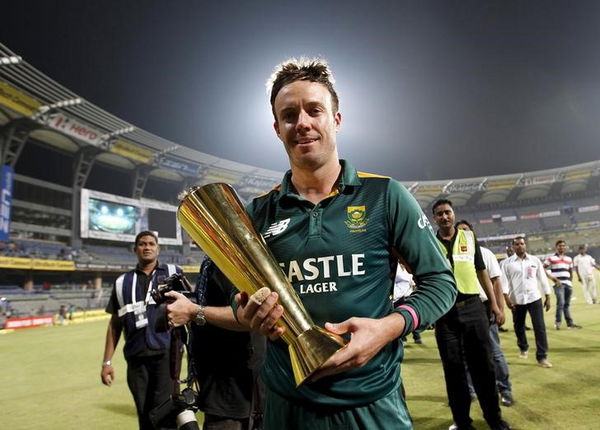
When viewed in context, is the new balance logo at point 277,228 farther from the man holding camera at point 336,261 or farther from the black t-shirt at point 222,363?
the black t-shirt at point 222,363

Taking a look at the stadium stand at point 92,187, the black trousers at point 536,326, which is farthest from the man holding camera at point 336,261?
the stadium stand at point 92,187

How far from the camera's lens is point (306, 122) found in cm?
117

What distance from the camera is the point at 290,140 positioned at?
3.94 feet

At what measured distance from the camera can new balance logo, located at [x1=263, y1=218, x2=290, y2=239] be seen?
47.4 inches

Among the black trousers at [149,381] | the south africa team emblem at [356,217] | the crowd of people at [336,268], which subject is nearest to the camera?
the crowd of people at [336,268]

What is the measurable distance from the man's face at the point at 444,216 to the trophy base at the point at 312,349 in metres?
3.44

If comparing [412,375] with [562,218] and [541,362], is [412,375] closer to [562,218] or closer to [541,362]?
[541,362]

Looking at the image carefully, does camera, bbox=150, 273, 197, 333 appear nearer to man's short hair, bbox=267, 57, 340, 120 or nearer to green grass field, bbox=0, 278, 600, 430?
man's short hair, bbox=267, 57, 340, 120

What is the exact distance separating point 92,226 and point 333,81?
3517 centimetres

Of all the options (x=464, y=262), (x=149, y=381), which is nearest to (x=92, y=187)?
(x=149, y=381)

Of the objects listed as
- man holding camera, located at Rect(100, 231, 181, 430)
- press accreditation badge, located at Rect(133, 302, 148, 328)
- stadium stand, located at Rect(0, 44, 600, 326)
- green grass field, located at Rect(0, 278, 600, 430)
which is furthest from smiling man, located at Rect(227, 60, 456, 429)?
stadium stand, located at Rect(0, 44, 600, 326)

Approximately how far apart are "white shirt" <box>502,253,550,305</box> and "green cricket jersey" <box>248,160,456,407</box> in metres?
5.83

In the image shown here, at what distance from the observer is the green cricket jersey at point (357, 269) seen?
106 centimetres

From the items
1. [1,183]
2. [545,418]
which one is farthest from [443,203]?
[1,183]
